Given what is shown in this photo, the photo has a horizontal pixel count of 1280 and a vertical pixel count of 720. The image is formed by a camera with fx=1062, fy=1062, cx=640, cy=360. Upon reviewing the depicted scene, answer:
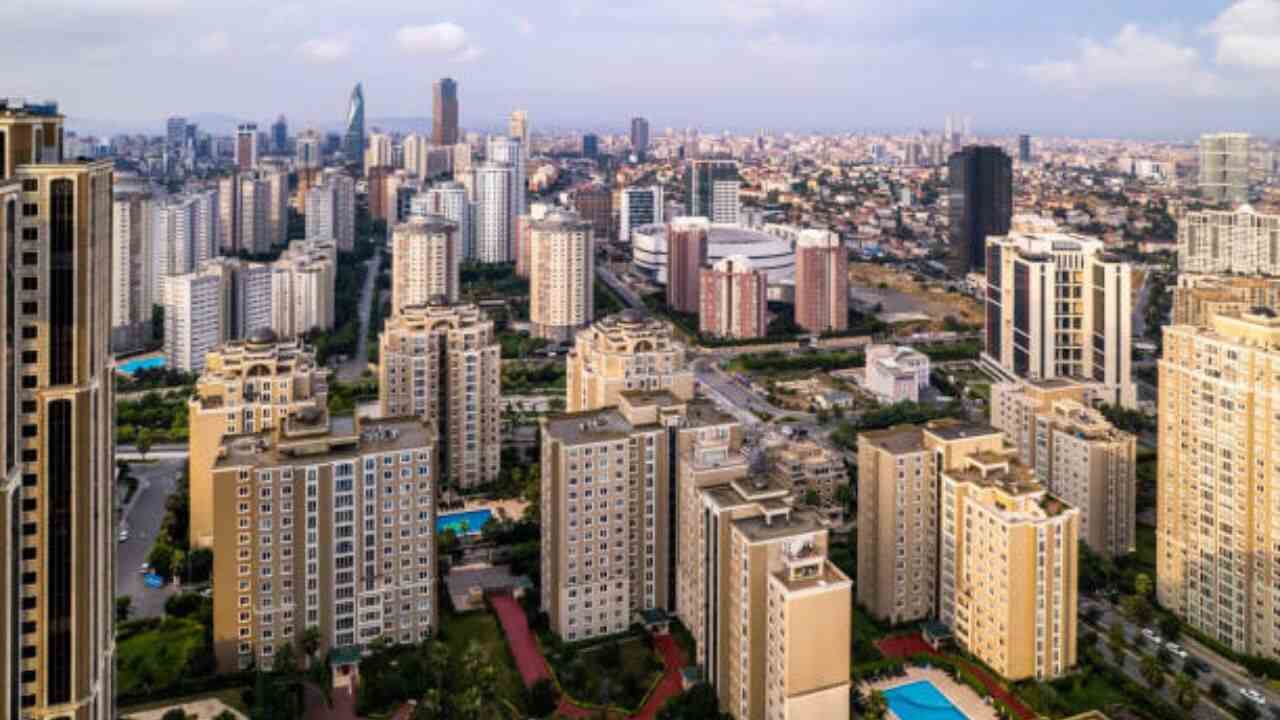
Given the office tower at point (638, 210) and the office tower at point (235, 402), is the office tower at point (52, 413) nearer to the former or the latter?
the office tower at point (235, 402)

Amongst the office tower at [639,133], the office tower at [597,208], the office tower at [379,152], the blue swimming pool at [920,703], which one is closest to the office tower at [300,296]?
the office tower at [597,208]

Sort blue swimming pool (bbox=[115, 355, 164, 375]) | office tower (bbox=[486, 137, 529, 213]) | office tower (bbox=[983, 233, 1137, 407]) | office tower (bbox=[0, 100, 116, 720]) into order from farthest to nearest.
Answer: office tower (bbox=[486, 137, 529, 213])
blue swimming pool (bbox=[115, 355, 164, 375])
office tower (bbox=[983, 233, 1137, 407])
office tower (bbox=[0, 100, 116, 720])

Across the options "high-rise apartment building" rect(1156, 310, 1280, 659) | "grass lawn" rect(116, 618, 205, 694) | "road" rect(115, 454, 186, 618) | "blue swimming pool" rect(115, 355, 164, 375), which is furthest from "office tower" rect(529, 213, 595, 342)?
"high-rise apartment building" rect(1156, 310, 1280, 659)

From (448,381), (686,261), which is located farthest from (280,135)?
(448,381)

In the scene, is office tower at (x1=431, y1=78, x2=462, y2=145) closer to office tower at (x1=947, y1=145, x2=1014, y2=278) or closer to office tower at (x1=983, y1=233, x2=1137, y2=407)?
office tower at (x1=947, y1=145, x2=1014, y2=278)

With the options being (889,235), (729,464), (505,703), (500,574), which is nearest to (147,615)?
(500,574)

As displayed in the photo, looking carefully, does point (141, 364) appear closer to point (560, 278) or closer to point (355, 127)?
point (560, 278)
